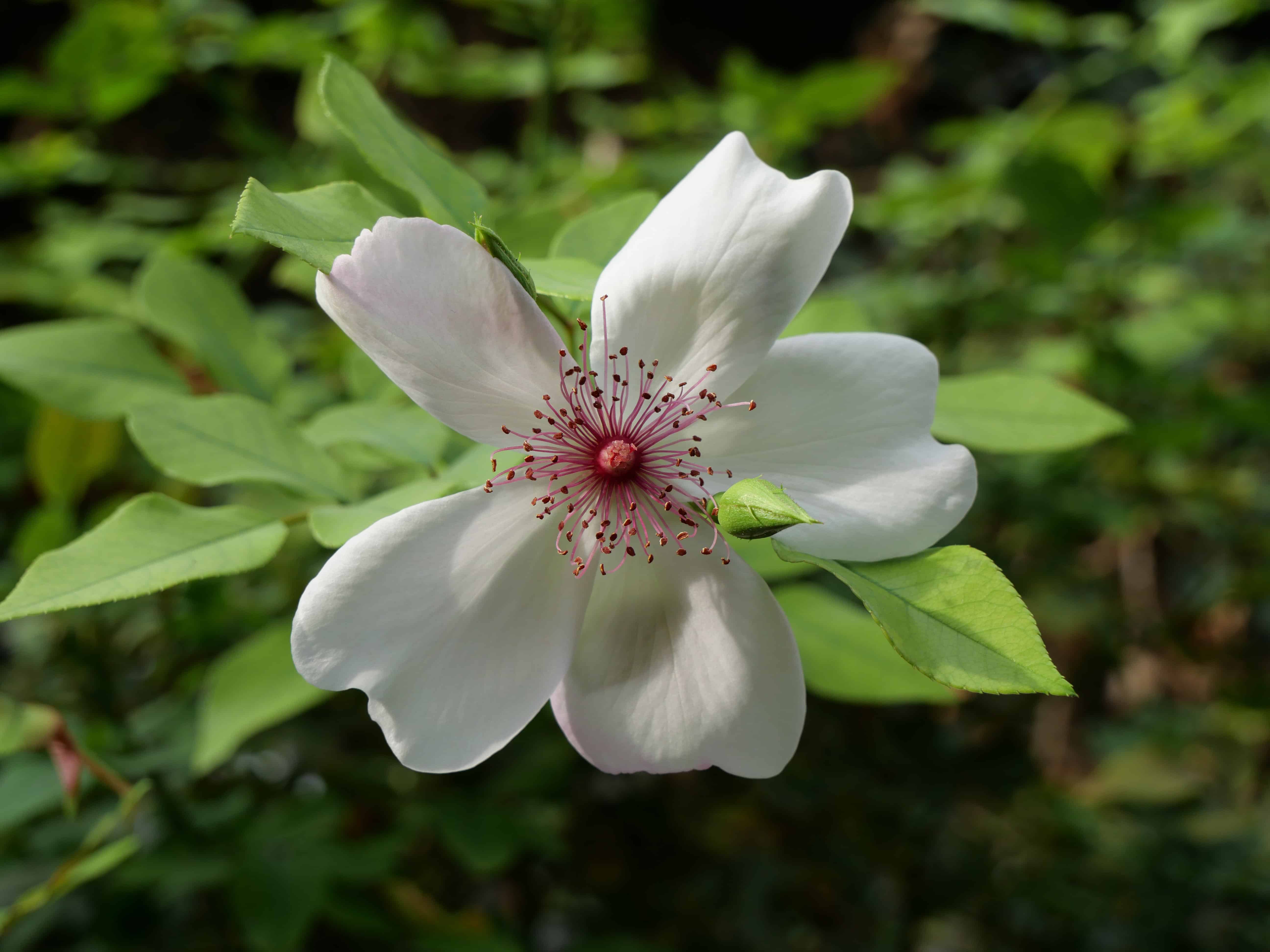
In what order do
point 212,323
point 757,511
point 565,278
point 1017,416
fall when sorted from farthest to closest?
point 212,323 < point 1017,416 < point 565,278 < point 757,511

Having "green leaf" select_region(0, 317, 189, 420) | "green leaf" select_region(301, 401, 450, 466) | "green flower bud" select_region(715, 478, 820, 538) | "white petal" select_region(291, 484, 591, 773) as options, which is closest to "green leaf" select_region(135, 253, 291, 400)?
"green leaf" select_region(0, 317, 189, 420)

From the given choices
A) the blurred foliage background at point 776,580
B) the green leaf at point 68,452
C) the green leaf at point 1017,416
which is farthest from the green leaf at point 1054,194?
the green leaf at point 68,452

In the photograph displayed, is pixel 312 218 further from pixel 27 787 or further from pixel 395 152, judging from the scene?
pixel 27 787

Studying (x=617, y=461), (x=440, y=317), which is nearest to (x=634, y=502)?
(x=617, y=461)

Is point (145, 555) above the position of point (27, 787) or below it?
above

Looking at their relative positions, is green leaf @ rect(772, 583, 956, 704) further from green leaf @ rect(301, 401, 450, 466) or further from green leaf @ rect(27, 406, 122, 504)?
green leaf @ rect(27, 406, 122, 504)

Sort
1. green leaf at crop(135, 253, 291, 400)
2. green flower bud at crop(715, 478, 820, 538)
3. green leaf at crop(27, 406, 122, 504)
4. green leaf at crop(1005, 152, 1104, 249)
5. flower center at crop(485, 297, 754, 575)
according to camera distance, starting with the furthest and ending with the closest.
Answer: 1. green leaf at crop(1005, 152, 1104, 249)
2. green leaf at crop(27, 406, 122, 504)
3. green leaf at crop(135, 253, 291, 400)
4. flower center at crop(485, 297, 754, 575)
5. green flower bud at crop(715, 478, 820, 538)

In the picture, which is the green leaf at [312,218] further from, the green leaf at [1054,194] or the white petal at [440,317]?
the green leaf at [1054,194]
